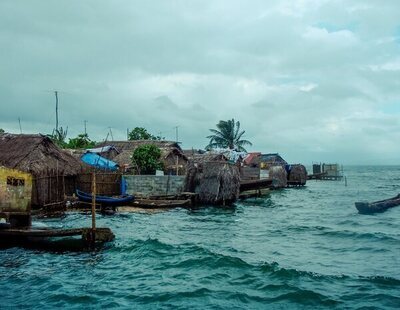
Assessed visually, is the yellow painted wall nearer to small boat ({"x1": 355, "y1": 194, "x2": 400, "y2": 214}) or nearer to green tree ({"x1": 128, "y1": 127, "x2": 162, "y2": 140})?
small boat ({"x1": 355, "y1": 194, "x2": 400, "y2": 214})

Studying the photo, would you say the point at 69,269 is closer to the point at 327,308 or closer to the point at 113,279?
the point at 113,279

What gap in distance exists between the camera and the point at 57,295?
990cm

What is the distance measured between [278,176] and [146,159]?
18953 millimetres

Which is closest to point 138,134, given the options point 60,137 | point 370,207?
point 60,137

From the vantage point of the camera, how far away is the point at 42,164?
23.6 meters

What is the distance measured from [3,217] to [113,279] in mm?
5678

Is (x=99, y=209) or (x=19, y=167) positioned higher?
(x=19, y=167)

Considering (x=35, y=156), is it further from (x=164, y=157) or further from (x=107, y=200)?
(x=164, y=157)

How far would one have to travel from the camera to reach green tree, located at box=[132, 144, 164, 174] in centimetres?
A: 3509

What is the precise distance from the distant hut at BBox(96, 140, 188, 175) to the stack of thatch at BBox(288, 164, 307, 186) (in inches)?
679

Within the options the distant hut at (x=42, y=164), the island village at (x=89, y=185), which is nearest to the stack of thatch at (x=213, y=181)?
the island village at (x=89, y=185)

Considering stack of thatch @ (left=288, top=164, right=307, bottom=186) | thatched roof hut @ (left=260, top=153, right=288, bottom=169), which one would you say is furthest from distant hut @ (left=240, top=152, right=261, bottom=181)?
stack of thatch @ (left=288, top=164, right=307, bottom=186)

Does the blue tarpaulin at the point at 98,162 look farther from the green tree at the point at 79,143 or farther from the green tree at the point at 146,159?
the green tree at the point at 79,143

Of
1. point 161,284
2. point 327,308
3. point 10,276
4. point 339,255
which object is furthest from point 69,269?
point 339,255
